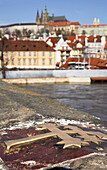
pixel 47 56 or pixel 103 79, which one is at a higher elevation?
pixel 47 56

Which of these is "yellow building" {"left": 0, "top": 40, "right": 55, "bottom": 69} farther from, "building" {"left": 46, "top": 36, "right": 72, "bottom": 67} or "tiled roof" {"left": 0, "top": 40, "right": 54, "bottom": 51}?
"building" {"left": 46, "top": 36, "right": 72, "bottom": 67}

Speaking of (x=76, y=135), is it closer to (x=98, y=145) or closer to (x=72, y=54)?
(x=98, y=145)

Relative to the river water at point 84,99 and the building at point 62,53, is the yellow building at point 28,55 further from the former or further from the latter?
the river water at point 84,99

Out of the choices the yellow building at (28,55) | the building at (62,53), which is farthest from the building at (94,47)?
the yellow building at (28,55)

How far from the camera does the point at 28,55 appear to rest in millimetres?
63625

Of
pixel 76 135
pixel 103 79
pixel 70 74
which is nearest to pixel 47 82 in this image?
pixel 70 74

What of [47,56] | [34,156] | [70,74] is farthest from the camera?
[47,56]

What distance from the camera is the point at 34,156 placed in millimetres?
7684

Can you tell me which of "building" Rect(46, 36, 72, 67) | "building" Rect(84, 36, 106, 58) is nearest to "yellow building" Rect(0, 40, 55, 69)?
"building" Rect(46, 36, 72, 67)

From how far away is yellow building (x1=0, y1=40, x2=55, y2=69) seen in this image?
2470 inches

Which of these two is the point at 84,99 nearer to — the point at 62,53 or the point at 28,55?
the point at 28,55

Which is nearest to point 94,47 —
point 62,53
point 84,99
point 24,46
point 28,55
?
point 62,53

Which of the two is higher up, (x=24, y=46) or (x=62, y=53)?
(x=24, y=46)

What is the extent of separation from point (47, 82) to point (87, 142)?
3864 cm
